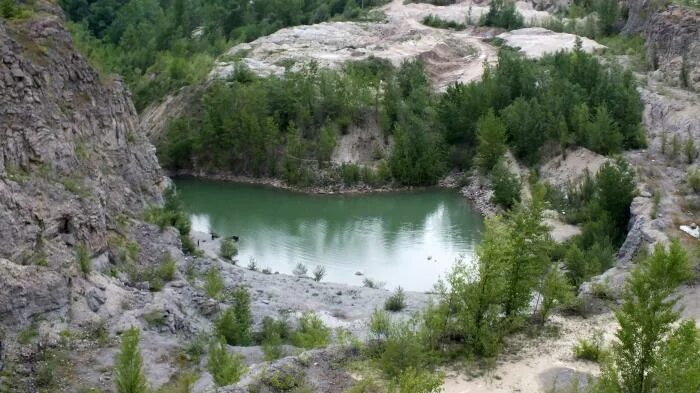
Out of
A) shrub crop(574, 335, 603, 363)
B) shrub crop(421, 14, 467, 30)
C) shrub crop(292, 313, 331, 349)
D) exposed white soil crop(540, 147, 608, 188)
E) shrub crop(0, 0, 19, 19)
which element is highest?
shrub crop(0, 0, 19, 19)

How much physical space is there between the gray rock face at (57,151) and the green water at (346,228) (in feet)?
22.6

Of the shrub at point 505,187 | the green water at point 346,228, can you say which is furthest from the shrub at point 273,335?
the shrub at point 505,187

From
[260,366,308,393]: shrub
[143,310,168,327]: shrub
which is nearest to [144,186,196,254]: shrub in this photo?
[143,310,168,327]: shrub

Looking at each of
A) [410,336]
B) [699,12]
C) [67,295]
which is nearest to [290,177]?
[699,12]

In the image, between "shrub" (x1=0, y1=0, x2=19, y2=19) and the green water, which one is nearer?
"shrub" (x1=0, y1=0, x2=19, y2=19)

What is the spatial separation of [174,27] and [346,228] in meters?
30.0

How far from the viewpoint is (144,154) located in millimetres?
31188

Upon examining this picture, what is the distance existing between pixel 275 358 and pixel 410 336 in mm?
3519

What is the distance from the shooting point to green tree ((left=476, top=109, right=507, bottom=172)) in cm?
4150

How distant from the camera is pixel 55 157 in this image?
24.5m

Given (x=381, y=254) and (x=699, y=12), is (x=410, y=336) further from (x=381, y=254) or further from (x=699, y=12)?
(x=699, y=12)

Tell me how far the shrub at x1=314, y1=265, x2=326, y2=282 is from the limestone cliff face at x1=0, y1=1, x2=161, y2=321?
6.35 meters

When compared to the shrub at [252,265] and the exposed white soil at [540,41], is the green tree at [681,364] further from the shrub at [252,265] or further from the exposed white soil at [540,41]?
the exposed white soil at [540,41]

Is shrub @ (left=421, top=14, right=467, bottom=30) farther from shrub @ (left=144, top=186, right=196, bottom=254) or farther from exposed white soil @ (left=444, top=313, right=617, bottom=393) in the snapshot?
exposed white soil @ (left=444, top=313, right=617, bottom=393)
